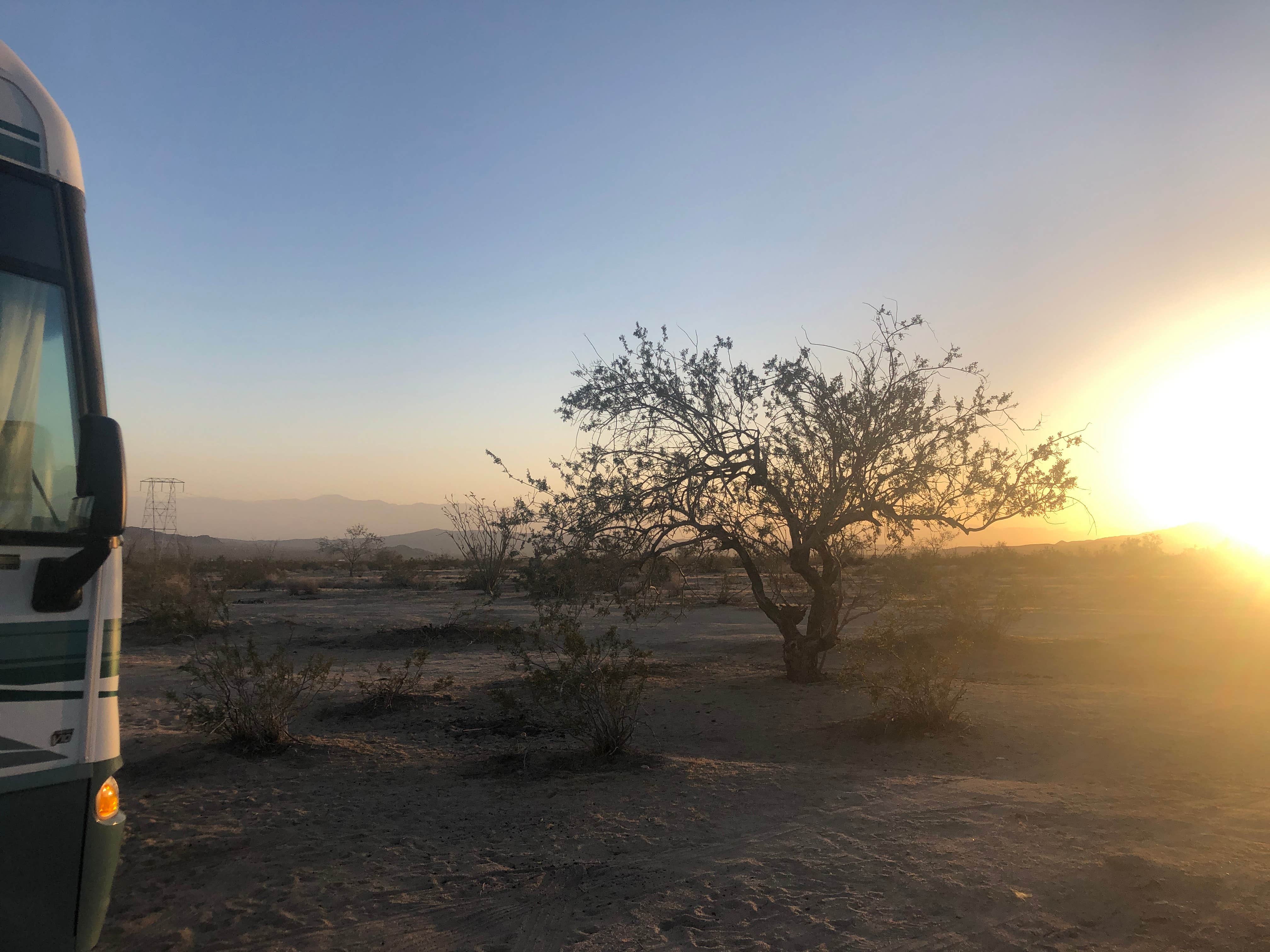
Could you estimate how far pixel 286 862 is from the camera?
15.6 ft

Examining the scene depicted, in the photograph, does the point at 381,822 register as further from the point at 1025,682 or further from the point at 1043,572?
the point at 1043,572

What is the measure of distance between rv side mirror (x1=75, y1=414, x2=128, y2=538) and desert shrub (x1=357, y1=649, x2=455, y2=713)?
6.43 meters

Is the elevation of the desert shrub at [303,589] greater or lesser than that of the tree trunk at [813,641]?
lesser

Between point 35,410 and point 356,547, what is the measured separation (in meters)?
54.3

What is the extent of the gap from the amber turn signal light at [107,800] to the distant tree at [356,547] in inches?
1761

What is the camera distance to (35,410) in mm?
2957

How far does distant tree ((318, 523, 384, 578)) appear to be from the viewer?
164ft

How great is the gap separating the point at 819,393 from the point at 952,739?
14.8 feet

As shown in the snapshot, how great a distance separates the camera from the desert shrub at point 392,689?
30.8ft

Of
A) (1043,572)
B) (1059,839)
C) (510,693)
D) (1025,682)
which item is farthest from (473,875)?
(1043,572)

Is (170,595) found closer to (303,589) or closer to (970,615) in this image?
(303,589)

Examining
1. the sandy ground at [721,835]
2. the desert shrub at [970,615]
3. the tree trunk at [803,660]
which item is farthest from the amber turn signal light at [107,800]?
the desert shrub at [970,615]

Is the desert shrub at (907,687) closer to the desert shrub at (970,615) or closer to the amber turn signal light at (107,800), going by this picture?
the desert shrub at (970,615)

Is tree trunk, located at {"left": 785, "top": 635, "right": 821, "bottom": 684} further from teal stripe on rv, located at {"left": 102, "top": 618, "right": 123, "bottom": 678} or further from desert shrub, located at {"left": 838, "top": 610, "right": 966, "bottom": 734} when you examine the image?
teal stripe on rv, located at {"left": 102, "top": 618, "right": 123, "bottom": 678}
